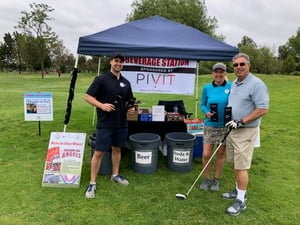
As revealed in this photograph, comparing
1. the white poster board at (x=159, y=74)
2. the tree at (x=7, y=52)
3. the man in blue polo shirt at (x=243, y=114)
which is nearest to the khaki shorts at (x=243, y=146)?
the man in blue polo shirt at (x=243, y=114)

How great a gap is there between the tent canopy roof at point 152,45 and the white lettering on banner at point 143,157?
1536 mm

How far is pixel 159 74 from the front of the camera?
4.92m

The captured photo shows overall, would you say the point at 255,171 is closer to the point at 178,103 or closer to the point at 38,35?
the point at 178,103

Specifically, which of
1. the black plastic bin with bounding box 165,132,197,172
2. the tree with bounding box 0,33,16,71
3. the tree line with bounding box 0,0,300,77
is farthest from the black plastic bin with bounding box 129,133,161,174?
the tree with bounding box 0,33,16,71

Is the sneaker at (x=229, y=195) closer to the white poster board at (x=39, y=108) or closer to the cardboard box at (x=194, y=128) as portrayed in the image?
the cardboard box at (x=194, y=128)

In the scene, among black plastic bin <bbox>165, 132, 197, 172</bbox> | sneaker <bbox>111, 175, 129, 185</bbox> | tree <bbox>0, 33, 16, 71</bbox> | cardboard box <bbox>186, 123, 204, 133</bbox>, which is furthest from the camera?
tree <bbox>0, 33, 16, 71</bbox>

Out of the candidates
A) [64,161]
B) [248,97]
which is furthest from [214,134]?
[64,161]

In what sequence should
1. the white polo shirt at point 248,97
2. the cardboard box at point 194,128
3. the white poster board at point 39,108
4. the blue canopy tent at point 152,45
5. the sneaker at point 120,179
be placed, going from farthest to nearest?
1. the white poster board at point 39,108
2. the cardboard box at point 194,128
3. the blue canopy tent at point 152,45
4. the sneaker at point 120,179
5. the white polo shirt at point 248,97

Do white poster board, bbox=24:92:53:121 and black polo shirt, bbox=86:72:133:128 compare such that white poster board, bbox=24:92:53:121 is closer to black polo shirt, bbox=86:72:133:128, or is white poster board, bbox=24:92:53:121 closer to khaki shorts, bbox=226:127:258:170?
black polo shirt, bbox=86:72:133:128

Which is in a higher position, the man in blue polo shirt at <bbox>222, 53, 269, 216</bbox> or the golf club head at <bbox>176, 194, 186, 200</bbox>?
the man in blue polo shirt at <bbox>222, 53, 269, 216</bbox>

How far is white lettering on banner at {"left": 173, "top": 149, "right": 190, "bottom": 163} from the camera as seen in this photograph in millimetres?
3984

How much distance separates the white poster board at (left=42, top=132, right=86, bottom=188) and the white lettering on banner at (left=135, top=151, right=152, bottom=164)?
33.3 inches

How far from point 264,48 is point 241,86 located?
139 ft

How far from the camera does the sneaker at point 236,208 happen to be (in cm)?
290
